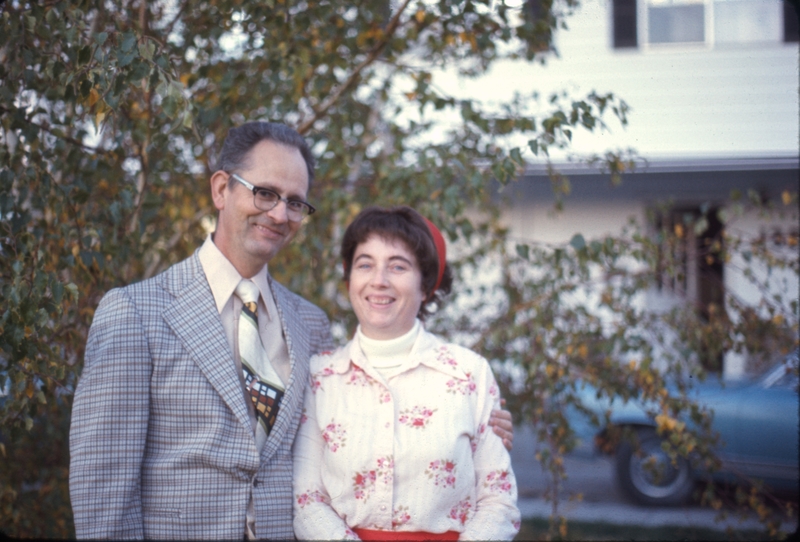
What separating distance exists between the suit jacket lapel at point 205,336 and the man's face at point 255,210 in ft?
0.61

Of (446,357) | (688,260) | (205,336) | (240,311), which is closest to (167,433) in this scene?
(205,336)

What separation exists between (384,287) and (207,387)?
2.39 feet

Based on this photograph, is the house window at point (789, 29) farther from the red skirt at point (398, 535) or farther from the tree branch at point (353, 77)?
the red skirt at point (398, 535)

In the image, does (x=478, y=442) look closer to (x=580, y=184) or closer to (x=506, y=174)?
(x=506, y=174)

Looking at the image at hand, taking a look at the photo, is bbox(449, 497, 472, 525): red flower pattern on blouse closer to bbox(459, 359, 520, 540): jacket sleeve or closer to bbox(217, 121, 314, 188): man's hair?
bbox(459, 359, 520, 540): jacket sleeve

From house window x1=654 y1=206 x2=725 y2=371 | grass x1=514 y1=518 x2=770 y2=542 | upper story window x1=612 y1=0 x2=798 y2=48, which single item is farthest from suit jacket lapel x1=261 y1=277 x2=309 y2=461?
upper story window x1=612 y1=0 x2=798 y2=48

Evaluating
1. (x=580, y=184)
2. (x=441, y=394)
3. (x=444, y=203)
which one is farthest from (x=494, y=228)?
(x=580, y=184)

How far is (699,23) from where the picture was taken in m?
10.2

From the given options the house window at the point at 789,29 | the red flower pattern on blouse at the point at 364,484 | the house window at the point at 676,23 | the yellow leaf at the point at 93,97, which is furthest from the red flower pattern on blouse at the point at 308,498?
the house window at the point at 789,29

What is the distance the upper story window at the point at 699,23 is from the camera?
9.98 metres

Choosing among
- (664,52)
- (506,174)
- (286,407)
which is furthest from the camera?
(664,52)

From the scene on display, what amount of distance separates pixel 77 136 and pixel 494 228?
8.33 ft

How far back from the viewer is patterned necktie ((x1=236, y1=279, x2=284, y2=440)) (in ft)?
7.60

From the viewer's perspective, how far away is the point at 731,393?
19.6 feet
